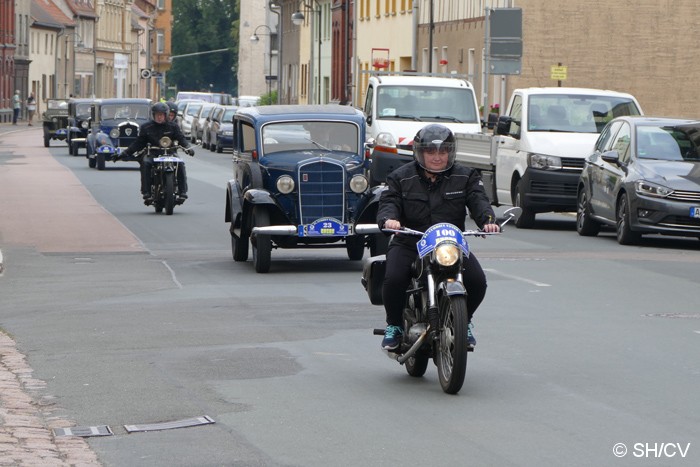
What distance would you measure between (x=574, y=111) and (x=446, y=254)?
16850mm

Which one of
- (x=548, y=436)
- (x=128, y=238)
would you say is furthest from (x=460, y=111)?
(x=548, y=436)

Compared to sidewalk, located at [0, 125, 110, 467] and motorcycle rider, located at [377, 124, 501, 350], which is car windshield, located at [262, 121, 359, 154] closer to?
sidewalk, located at [0, 125, 110, 467]

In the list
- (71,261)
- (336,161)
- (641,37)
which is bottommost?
(71,261)

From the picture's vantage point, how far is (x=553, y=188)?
2473 centimetres

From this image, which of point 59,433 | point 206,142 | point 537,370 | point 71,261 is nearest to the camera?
point 59,433

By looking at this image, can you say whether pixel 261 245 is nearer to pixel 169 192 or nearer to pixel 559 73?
pixel 169 192

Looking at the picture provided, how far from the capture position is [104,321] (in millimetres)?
13367

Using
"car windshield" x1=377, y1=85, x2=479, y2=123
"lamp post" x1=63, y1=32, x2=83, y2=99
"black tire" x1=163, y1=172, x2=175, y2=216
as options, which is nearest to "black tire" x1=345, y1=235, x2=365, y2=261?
"black tire" x1=163, y1=172, x2=175, y2=216

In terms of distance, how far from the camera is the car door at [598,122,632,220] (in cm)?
2211

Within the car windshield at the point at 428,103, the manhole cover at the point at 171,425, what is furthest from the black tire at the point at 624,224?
the manhole cover at the point at 171,425

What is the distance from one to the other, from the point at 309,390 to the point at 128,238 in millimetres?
13249

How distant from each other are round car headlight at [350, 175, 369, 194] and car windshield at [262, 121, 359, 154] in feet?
2.61

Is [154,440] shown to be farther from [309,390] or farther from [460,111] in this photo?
[460,111]

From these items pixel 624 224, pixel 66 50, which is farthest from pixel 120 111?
pixel 66 50
